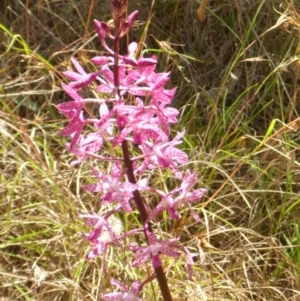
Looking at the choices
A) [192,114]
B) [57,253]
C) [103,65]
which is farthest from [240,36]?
[103,65]

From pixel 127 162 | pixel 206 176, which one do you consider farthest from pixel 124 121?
pixel 206 176

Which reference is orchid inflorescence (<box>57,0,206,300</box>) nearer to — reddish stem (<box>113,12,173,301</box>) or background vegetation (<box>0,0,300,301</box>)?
reddish stem (<box>113,12,173,301</box>)

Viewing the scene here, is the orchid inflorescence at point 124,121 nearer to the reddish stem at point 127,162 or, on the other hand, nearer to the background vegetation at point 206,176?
the reddish stem at point 127,162

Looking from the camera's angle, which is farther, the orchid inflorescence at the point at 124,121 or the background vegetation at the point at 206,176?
the background vegetation at the point at 206,176

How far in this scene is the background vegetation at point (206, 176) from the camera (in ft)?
6.37

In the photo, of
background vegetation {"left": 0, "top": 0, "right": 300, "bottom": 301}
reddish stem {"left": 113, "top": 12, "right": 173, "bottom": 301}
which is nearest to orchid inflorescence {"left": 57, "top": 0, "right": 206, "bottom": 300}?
reddish stem {"left": 113, "top": 12, "right": 173, "bottom": 301}

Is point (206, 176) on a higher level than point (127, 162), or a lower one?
lower

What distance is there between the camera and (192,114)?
225 cm

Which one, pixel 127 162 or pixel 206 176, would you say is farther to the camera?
pixel 206 176

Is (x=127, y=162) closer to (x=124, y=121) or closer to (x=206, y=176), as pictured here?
(x=124, y=121)

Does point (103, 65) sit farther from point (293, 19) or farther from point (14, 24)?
point (14, 24)

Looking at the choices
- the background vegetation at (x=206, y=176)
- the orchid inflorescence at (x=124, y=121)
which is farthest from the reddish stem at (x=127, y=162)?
the background vegetation at (x=206, y=176)

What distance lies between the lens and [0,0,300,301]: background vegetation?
1942mm

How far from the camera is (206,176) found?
2205 mm
